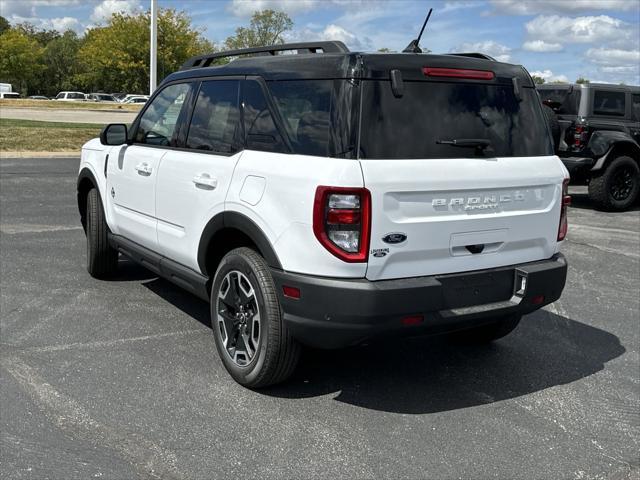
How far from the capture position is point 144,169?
4922mm

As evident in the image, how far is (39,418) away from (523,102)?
3.20 meters

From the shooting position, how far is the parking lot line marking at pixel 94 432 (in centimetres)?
308

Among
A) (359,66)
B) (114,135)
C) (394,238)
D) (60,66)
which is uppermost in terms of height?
(60,66)

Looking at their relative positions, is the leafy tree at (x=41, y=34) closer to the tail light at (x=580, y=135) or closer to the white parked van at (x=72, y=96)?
the white parked van at (x=72, y=96)

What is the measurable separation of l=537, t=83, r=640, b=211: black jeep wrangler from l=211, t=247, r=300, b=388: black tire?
8752 millimetres

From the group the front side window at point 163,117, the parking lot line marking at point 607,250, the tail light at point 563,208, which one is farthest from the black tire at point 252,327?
the parking lot line marking at point 607,250

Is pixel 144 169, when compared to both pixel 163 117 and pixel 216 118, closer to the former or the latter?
pixel 163 117

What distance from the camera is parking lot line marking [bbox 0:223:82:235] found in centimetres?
812

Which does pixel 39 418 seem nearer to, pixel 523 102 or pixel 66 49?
pixel 523 102

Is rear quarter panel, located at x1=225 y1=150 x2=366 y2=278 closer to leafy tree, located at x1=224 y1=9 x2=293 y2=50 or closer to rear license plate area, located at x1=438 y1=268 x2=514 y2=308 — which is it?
rear license plate area, located at x1=438 y1=268 x2=514 y2=308

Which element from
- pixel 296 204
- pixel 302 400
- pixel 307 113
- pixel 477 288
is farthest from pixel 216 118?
pixel 477 288

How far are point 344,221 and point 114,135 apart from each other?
288 centimetres

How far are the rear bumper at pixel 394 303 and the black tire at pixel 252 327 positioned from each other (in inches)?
4.9

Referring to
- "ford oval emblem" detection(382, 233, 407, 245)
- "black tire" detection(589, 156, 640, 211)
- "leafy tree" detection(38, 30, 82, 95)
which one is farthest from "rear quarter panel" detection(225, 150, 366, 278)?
"leafy tree" detection(38, 30, 82, 95)
